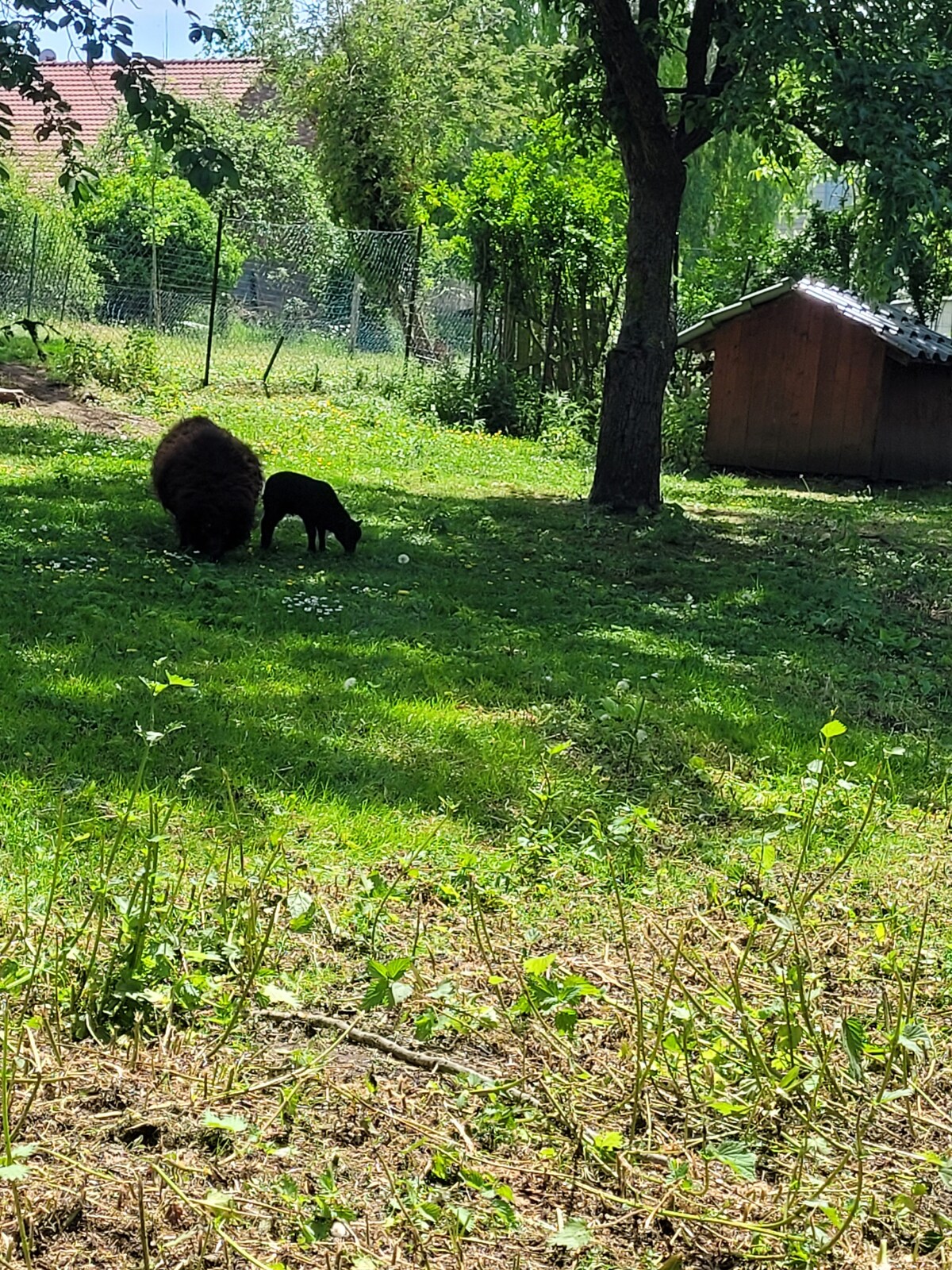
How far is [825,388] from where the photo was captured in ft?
62.9

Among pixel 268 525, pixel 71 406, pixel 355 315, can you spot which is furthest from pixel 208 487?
pixel 355 315

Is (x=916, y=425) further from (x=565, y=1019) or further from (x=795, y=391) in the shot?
(x=565, y=1019)

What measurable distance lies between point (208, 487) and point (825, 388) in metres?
12.6

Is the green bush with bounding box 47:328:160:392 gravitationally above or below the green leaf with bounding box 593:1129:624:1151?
above

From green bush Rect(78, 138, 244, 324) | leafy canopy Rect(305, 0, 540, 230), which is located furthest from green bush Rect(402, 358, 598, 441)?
leafy canopy Rect(305, 0, 540, 230)

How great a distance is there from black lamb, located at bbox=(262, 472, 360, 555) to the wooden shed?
11.4 meters

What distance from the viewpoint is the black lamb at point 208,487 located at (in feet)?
29.5

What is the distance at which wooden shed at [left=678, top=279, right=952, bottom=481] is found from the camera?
18.8m

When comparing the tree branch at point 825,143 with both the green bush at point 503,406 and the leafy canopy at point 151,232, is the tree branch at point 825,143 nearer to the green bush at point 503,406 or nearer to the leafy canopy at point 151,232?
the green bush at point 503,406

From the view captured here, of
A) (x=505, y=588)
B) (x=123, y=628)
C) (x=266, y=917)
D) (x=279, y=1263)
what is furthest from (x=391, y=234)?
(x=279, y=1263)

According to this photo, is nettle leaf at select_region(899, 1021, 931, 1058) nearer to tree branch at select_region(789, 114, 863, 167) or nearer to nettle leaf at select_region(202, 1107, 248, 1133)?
nettle leaf at select_region(202, 1107, 248, 1133)

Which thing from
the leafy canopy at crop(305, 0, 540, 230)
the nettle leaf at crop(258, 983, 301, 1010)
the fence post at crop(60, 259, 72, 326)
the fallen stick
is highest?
the leafy canopy at crop(305, 0, 540, 230)

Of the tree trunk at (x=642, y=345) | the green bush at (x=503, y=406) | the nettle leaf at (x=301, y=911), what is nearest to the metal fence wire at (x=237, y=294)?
the green bush at (x=503, y=406)

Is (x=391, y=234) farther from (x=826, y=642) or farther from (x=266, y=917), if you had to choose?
(x=266, y=917)
